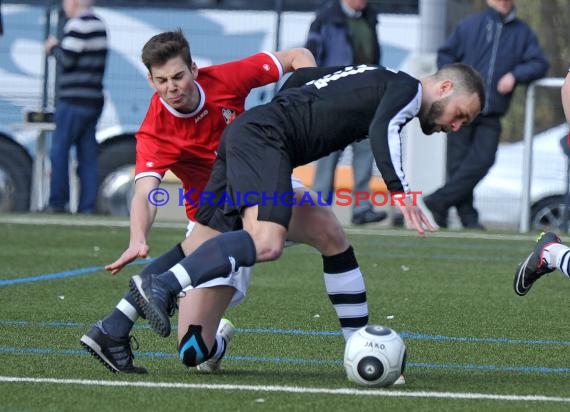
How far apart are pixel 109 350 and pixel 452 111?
1.73 m

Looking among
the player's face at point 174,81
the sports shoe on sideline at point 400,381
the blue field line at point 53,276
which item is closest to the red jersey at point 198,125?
the player's face at point 174,81

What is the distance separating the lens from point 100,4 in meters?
17.5

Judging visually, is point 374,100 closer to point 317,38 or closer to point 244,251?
point 244,251

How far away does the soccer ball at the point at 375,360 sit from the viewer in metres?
5.81

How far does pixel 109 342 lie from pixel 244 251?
783 mm

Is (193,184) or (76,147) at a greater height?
(193,184)

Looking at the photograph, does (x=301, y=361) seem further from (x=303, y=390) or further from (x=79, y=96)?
(x=79, y=96)

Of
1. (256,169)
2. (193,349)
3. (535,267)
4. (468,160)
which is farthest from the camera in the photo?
(468,160)

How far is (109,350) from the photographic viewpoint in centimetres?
604

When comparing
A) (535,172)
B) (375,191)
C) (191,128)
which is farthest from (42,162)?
(191,128)

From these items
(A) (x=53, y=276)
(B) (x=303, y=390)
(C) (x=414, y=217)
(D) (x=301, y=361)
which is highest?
(C) (x=414, y=217)

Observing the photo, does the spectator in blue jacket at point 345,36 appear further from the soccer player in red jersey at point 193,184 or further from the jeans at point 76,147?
the soccer player in red jersey at point 193,184

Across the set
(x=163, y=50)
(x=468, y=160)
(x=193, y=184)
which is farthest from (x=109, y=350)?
(x=468, y=160)

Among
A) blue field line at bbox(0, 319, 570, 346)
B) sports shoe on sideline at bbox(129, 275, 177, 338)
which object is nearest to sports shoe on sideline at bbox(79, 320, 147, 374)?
sports shoe on sideline at bbox(129, 275, 177, 338)
